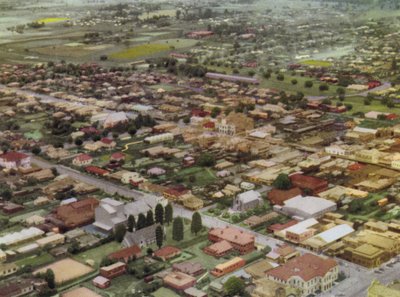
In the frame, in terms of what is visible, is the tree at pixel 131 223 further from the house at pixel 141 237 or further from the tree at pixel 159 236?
the tree at pixel 159 236

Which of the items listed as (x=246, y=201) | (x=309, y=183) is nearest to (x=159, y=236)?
(x=246, y=201)

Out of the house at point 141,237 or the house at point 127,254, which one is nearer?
the house at point 127,254

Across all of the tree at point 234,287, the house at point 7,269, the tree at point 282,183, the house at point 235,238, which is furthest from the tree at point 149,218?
the tree at point 282,183

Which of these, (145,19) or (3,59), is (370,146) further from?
(145,19)

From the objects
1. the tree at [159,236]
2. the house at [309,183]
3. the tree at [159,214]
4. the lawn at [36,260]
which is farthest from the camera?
the house at [309,183]

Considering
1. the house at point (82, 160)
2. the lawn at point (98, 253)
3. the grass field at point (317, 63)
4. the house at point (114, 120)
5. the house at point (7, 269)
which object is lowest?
the grass field at point (317, 63)

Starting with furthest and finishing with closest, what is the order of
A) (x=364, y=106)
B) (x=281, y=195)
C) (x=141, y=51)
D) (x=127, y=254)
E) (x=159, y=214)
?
(x=141, y=51), (x=364, y=106), (x=281, y=195), (x=159, y=214), (x=127, y=254)

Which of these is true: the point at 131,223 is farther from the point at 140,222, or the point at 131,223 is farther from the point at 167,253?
the point at 167,253
